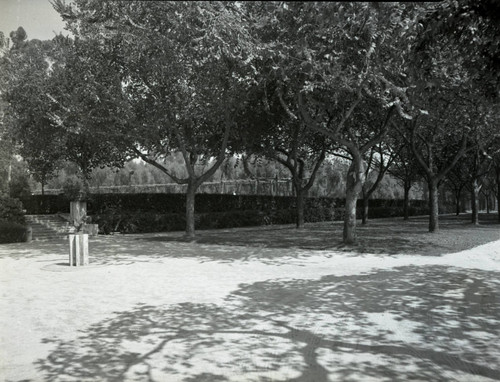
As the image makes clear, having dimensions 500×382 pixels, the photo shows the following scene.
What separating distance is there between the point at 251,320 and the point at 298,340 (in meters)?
1.10

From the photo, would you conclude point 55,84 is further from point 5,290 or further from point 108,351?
point 108,351

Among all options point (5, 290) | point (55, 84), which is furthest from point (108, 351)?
point (55, 84)

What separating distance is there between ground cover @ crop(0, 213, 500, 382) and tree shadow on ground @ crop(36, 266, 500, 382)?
0.02 metres

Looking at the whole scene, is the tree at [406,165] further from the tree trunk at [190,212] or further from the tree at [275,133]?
Answer: the tree trunk at [190,212]

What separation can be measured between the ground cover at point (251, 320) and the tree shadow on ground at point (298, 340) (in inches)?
0.7

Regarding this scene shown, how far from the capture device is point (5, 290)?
8914 mm

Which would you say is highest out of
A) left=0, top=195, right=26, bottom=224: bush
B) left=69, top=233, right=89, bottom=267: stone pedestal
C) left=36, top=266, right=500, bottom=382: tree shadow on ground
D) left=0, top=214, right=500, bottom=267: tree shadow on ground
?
left=0, top=195, right=26, bottom=224: bush

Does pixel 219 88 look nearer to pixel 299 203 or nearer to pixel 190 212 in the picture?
pixel 190 212

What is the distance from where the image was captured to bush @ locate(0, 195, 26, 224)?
64.1 ft

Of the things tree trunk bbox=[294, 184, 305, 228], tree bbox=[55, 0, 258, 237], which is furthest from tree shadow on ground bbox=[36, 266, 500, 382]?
tree trunk bbox=[294, 184, 305, 228]

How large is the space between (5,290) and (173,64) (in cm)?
829

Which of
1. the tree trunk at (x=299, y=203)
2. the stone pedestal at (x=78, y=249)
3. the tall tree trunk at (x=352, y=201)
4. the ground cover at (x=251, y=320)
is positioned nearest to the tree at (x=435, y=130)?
the tall tree trunk at (x=352, y=201)

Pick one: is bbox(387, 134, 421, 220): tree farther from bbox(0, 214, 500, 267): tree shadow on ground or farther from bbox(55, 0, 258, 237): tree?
bbox(55, 0, 258, 237): tree

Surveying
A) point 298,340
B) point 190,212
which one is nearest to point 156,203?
point 190,212
